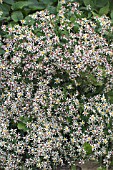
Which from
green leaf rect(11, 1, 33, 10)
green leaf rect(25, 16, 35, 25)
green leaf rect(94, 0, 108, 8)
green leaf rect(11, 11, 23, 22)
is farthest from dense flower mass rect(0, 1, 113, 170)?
green leaf rect(94, 0, 108, 8)

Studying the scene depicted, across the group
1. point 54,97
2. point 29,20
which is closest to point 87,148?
point 54,97

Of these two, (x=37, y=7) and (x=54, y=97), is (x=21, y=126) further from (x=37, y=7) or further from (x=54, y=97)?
(x=37, y=7)

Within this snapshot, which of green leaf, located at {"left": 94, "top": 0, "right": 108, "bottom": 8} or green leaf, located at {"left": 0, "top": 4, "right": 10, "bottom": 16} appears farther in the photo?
green leaf, located at {"left": 94, "top": 0, "right": 108, "bottom": 8}

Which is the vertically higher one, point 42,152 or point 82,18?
point 82,18

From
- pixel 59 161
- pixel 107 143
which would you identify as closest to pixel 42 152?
pixel 59 161

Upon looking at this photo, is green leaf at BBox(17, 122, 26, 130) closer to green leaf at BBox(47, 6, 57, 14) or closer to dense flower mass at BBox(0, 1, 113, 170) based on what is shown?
dense flower mass at BBox(0, 1, 113, 170)

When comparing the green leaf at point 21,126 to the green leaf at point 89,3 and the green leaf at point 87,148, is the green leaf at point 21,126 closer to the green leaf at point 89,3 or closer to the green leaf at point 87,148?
the green leaf at point 87,148

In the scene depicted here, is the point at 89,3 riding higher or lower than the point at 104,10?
higher

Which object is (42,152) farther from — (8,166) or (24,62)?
(24,62)
